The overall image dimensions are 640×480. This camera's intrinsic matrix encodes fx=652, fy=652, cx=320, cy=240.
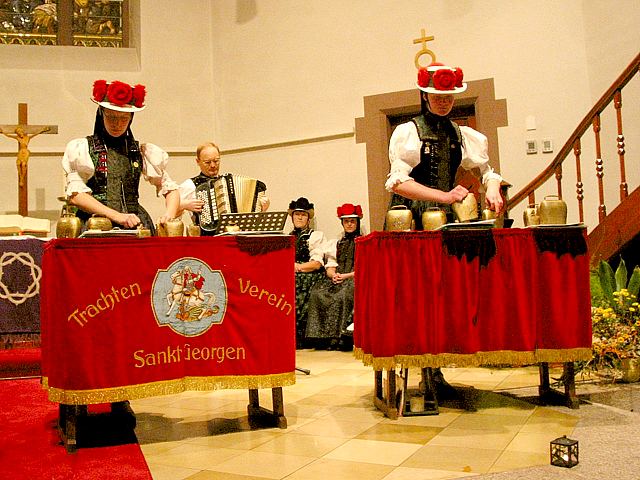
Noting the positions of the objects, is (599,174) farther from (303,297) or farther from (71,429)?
(71,429)

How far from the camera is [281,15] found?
7.43 metres

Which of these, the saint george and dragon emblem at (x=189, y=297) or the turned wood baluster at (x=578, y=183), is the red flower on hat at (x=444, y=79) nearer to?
the saint george and dragon emblem at (x=189, y=297)

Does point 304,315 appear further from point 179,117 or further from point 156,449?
point 156,449

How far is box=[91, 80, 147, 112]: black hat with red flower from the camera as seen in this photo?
10.3 ft

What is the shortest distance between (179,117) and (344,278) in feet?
9.83

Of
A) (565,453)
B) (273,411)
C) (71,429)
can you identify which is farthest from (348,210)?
(565,453)

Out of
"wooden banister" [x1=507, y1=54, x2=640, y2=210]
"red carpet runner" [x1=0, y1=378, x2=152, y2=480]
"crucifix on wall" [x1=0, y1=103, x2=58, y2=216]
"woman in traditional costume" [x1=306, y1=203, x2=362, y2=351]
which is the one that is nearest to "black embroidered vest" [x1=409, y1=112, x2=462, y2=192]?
"wooden banister" [x1=507, y1=54, x2=640, y2=210]

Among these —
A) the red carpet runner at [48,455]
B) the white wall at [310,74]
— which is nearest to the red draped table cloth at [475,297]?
the red carpet runner at [48,455]

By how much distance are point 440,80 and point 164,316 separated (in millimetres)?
1835

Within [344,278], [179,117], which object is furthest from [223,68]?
[344,278]

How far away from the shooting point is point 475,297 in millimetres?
3176

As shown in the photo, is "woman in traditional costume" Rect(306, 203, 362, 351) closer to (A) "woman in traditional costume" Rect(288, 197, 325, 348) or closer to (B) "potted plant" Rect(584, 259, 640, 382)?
(A) "woman in traditional costume" Rect(288, 197, 325, 348)

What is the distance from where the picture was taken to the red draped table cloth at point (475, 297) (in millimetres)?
3115

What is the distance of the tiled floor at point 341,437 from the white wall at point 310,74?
11.1ft
